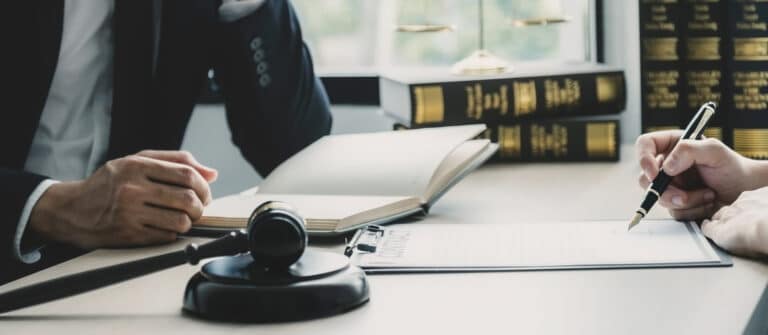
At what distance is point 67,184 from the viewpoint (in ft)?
3.80

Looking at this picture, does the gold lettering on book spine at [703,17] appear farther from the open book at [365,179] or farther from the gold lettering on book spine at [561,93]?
the open book at [365,179]

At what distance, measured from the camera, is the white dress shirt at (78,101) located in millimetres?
1515

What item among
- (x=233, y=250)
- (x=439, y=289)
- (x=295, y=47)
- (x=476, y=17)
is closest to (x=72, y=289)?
(x=233, y=250)

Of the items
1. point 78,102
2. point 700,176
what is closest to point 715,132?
point 700,176

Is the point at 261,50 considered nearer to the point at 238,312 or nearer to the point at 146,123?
the point at 146,123

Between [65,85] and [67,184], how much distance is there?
40 cm

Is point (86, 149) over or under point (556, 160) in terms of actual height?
over

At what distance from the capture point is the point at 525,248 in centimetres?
101

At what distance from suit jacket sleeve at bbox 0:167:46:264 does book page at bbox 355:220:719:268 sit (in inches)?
15.6

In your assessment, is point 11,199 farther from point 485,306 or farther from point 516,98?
point 516,98

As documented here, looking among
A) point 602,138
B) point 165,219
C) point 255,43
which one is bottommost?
point 602,138

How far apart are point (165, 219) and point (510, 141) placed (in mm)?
746

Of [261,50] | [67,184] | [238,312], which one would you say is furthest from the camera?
[261,50]

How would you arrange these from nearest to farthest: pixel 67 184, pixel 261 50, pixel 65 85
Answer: pixel 67 184
pixel 65 85
pixel 261 50
